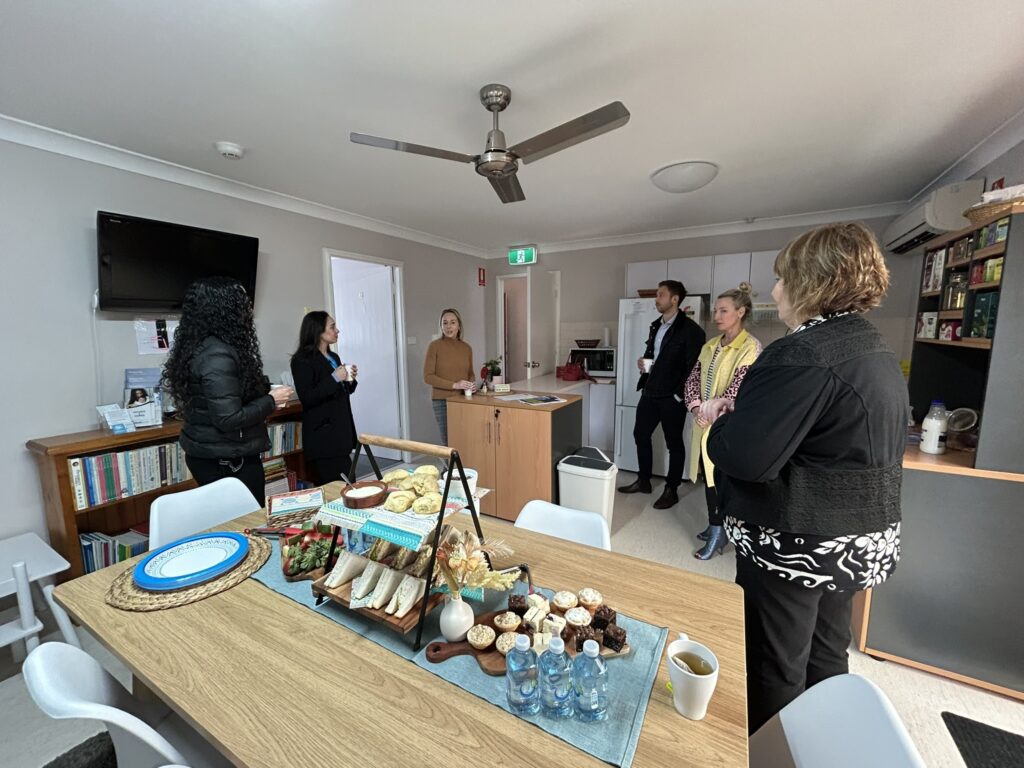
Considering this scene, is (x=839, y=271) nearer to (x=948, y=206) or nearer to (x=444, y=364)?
(x=948, y=206)

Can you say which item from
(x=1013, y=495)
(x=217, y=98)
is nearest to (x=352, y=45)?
(x=217, y=98)

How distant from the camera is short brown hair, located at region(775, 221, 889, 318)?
99 centimetres

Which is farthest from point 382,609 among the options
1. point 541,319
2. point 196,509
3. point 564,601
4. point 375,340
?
point 541,319

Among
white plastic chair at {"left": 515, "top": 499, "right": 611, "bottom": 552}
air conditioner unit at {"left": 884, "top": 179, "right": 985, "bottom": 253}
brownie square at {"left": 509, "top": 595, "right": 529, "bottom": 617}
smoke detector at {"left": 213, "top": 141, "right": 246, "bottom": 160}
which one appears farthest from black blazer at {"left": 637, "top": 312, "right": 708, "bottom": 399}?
smoke detector at {"left": 213, "top": 141, "right": 246, "bottom": 160}

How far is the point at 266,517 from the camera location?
4.97 ft

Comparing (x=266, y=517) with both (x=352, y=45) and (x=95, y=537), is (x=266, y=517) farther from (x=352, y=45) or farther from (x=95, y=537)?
(x=352, y=45)

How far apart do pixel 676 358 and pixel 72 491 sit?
143 inches

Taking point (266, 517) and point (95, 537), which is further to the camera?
point (95, 537)

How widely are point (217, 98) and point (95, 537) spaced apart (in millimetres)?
2234

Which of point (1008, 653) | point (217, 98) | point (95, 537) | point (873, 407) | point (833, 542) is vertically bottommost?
point (1008, 653)

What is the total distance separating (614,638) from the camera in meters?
0.85

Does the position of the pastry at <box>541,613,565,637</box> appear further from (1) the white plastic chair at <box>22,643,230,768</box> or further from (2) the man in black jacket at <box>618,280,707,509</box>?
(2) the man in black jacket at <box>618,280,707,509</box>

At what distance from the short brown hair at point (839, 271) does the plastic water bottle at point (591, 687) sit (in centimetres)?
95

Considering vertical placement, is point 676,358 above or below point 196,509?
above
